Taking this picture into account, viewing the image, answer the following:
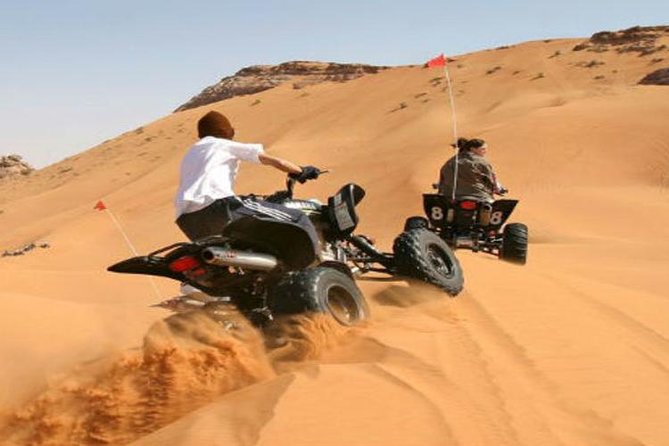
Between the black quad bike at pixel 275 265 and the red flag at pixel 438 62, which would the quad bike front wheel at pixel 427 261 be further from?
the red flag at pixel 438 62

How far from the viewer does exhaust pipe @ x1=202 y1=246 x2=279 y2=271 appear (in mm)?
4474

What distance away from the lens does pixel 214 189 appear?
4855 millimetres

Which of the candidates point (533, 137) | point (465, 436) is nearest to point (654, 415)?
point (465, 436)

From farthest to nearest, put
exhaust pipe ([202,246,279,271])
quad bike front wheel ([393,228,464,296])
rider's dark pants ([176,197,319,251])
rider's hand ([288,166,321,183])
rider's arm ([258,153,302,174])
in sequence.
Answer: quad bike front wheel ([393,228,464,296]) < rider's hand ([288,166,321,183]) < rider's arm ([258,153,302,174]) < rider's dark pants ([176,197,319,251]) < exhaust pipe ([202,246,279,271])

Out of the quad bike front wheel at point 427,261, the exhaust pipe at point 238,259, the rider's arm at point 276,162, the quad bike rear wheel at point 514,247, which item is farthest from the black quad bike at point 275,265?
the quad bike rear wheel at point 514,247

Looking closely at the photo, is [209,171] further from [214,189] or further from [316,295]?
[316,295]

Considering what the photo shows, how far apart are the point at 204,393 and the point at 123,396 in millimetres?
428

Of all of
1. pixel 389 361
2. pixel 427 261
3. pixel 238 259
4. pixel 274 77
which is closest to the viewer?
pixel 389 361

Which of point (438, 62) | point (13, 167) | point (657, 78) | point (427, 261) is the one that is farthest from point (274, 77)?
point (427, 261)

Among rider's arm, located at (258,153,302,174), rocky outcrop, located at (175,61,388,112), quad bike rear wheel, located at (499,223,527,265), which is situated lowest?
quad bike rear wheel, located at (499,223,527,265)

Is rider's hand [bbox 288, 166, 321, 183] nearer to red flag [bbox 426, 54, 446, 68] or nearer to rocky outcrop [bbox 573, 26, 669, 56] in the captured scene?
red flag [bbox 426, 54, 446, 68]

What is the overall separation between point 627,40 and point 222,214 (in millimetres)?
40818

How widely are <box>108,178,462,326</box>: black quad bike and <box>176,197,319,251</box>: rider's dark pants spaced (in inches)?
2.1

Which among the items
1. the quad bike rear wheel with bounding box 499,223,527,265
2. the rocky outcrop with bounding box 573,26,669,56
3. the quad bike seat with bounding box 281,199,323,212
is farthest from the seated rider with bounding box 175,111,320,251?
the rocky outcrop with bounding box 573,26,669,56
